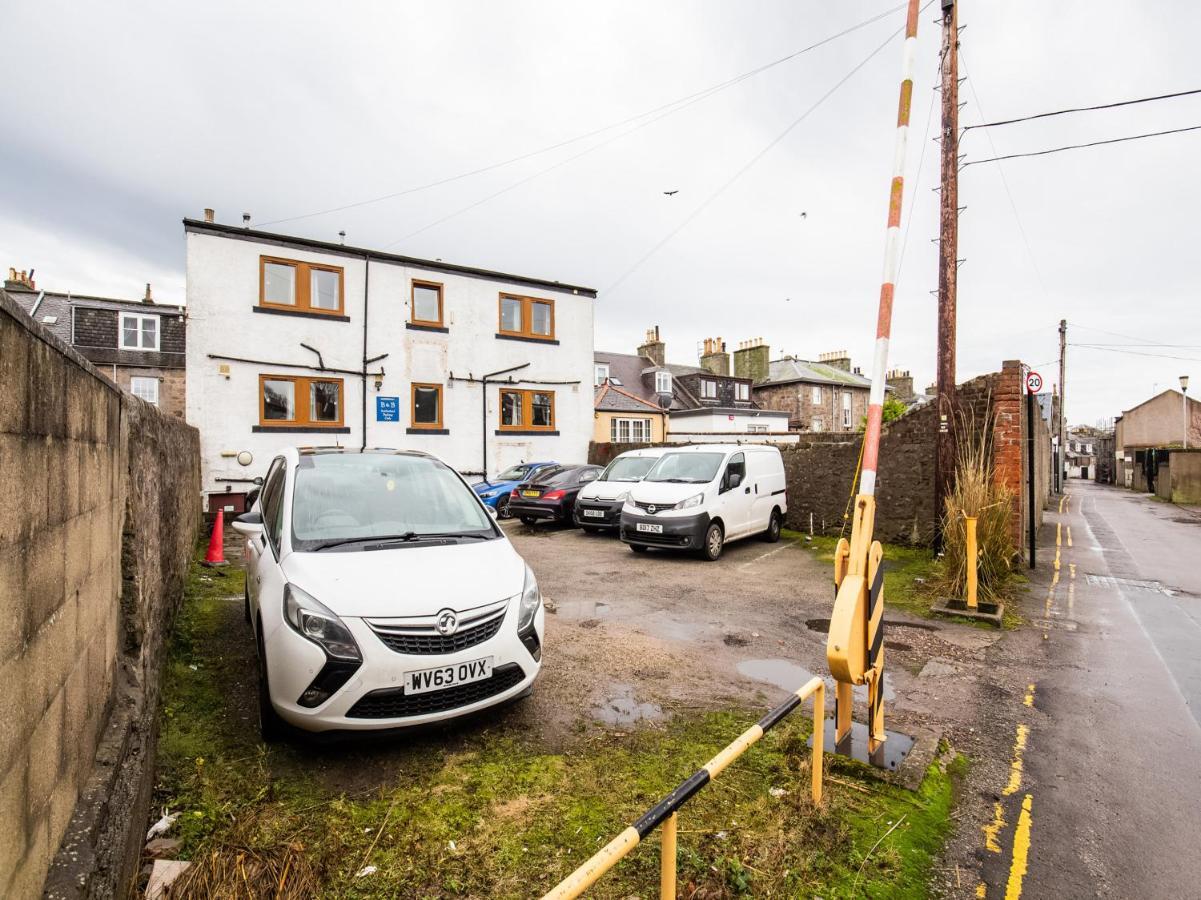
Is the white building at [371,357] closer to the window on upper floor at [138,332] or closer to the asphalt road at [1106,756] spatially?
the window on upper floor at [138,332]

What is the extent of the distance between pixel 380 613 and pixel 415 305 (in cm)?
1721

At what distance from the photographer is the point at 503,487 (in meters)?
16.9

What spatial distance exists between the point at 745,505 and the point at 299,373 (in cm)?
1297

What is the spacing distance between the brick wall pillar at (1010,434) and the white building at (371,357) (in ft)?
47.6

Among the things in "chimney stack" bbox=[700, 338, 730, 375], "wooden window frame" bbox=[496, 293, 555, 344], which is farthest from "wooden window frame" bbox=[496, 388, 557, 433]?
"chimney stack" bbox=[700, 338, 730, 375]

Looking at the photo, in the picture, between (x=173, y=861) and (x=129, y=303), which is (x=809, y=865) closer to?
(x=173, y=861)

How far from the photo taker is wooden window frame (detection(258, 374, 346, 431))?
16.7 meters

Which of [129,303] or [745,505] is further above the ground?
[129,303]

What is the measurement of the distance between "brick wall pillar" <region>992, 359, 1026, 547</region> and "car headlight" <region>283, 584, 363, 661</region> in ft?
30.8

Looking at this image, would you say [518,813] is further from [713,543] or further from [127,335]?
[127,335]

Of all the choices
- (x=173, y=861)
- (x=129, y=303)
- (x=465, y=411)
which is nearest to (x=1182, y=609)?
(x=173, y=861)

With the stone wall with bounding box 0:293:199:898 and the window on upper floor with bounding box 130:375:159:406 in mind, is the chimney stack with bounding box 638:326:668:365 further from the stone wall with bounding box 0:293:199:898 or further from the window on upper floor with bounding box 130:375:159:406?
the stone wall with bounding box 0:293:199:898

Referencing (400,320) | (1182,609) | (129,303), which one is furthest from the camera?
(129,303)

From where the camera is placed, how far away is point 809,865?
9.50 feet
